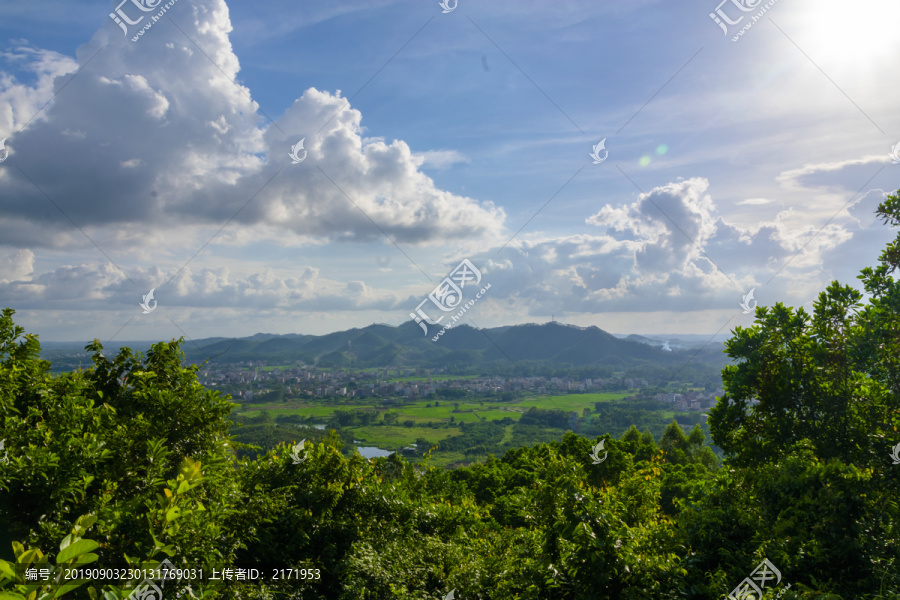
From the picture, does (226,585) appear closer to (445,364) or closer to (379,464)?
(379,464)

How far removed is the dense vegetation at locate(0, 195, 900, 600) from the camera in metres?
4.64

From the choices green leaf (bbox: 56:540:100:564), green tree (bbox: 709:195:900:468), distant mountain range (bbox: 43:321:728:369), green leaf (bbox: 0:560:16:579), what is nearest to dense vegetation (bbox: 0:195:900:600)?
green tree (bbox: 709:195:900:468)

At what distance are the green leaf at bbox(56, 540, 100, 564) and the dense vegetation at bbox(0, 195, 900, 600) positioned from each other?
2.35 m

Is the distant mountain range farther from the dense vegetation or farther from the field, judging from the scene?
the dense vegetation

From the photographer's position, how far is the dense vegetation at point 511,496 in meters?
4.64

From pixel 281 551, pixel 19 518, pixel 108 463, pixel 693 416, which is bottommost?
pixel 693 416

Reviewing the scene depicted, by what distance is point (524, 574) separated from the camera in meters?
5.24

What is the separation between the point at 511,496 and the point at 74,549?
6.64 metres

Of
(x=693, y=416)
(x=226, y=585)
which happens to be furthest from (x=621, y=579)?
(x=693, y=416)

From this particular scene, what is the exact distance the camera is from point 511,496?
709cm

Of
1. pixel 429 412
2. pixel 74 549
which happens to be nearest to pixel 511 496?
pixel 74 549

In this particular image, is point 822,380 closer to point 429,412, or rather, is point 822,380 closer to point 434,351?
point 429,412

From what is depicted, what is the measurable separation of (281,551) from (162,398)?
292 centimetres

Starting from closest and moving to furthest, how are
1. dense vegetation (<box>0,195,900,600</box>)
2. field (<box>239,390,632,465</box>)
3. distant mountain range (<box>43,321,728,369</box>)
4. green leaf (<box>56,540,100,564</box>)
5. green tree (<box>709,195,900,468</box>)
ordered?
green leaf (<box>56,540,100,564</box>), dense vegetation (<box>0,195,900,600</box>), green tree (<box>709,195,900,468</box>), field (<box>239,390,632,465</box>), distant mountain range (<box>43,321,728,369</box>)
